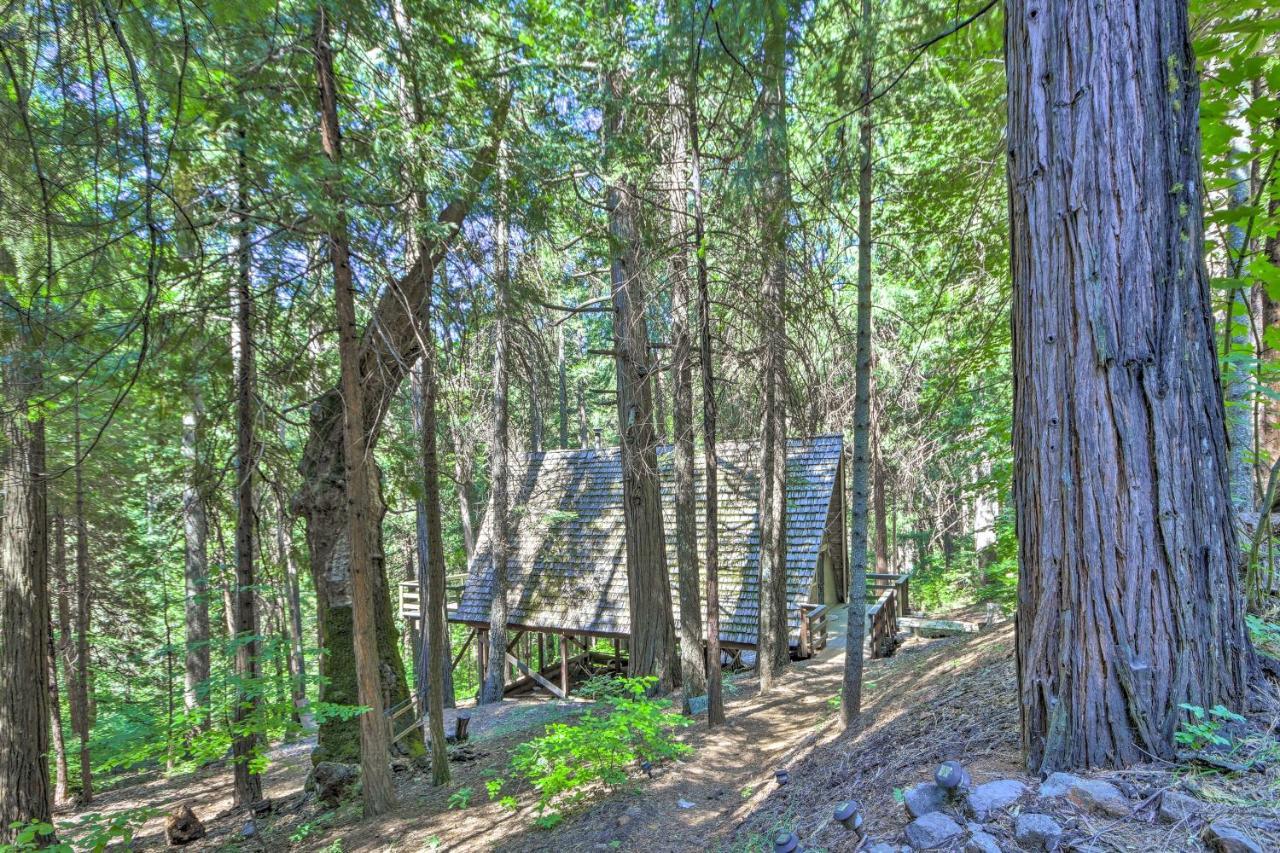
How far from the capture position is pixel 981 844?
1.76m

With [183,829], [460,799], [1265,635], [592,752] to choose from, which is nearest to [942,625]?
[592,752]

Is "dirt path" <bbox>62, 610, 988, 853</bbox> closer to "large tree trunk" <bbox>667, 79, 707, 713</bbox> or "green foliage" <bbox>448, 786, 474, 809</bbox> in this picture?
"green foliage" <bbox>448, 786, 474, 809</bbox>

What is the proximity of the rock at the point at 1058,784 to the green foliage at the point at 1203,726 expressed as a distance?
371 mm

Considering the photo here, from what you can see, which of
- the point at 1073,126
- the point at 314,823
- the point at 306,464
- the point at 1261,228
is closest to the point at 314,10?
the point at 1073,126

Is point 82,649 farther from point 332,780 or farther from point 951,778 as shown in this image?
point 951,778

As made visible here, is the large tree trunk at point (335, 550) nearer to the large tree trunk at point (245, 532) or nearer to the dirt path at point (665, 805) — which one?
the large tree trunk at point (245, 532)

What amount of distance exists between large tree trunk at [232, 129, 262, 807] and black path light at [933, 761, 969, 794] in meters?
5.22

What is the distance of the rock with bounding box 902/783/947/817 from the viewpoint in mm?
2068

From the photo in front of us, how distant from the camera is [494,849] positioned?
457 centimetres

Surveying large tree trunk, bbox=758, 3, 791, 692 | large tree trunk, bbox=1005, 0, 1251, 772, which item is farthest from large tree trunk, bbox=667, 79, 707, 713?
large tree trunk, bbox=1005, 0, 1251, 772

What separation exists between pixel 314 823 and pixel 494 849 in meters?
2.20

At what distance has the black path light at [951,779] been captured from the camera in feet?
6.72

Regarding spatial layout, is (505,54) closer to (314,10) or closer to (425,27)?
(425,27)

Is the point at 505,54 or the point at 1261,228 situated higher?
the point at 505,54
